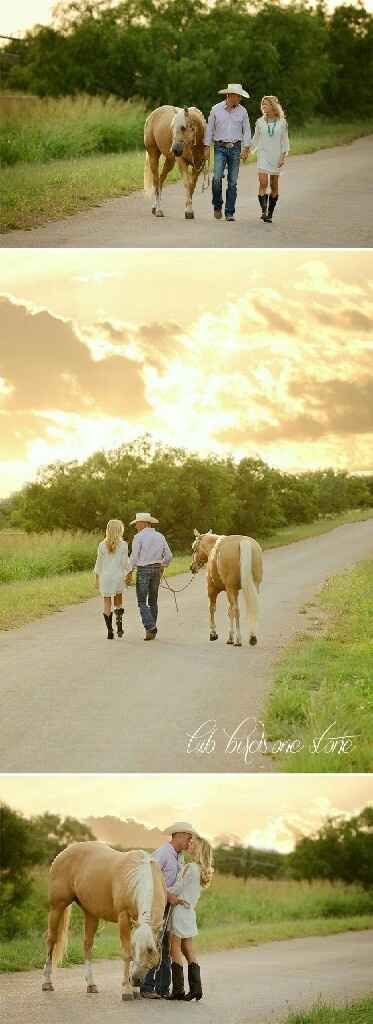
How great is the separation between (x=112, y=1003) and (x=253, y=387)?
4186mm

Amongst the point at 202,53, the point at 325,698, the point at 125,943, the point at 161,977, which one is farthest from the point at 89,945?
the point at 202,53

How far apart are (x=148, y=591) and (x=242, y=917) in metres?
2.26

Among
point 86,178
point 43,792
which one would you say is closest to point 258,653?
point 43,792

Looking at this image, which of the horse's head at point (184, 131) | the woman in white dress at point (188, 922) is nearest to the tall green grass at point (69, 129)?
the horse's head at point (184, 131)

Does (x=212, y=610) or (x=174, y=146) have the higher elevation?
(x=174, y=146)

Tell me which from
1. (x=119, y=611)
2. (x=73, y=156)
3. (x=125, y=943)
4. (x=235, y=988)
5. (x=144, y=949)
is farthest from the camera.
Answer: (x=73, y=156)

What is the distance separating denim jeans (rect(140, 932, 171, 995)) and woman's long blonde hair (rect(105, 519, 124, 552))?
265cm

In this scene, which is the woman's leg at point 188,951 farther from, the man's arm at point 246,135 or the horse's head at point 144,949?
the man's arm at point 246,135

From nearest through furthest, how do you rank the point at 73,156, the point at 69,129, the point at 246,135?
the point at 246,135
the point at 69,129
the point at 73,156

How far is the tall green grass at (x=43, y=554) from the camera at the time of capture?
36.7 feet

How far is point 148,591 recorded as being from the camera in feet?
35.3

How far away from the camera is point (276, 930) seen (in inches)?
444

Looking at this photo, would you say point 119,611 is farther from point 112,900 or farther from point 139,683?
point 112,900

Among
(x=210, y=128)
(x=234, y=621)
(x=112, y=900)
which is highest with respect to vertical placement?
(x=210, y=128)
